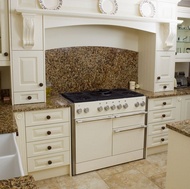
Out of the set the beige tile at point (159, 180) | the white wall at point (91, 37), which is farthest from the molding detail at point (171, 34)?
the beige tile at point (159, 180)

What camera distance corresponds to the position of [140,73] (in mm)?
3957

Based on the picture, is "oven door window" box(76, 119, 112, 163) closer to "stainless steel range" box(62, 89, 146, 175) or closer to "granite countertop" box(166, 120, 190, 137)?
"stainless steel range" box(62, 89, 146, 175)

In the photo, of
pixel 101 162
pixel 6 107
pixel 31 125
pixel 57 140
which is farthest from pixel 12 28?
pixel 101 162

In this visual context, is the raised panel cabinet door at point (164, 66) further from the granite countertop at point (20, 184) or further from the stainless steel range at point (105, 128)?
the granite countertop at point (20, 184)

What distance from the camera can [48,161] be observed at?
2959 mm

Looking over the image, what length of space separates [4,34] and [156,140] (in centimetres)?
244

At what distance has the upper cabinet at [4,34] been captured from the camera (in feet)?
8.86

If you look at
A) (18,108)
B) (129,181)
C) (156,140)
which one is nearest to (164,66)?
(156,140)

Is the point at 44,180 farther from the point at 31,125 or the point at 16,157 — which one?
the point at 16,157

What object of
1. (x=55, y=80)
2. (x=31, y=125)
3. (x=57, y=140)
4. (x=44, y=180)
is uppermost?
(x=55, y=80)

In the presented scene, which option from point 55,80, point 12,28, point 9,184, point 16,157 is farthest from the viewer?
point 55,80

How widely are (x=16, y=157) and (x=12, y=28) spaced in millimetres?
1697

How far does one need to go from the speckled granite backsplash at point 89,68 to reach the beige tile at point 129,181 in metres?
1.30

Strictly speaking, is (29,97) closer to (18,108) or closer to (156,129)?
(18,108)
